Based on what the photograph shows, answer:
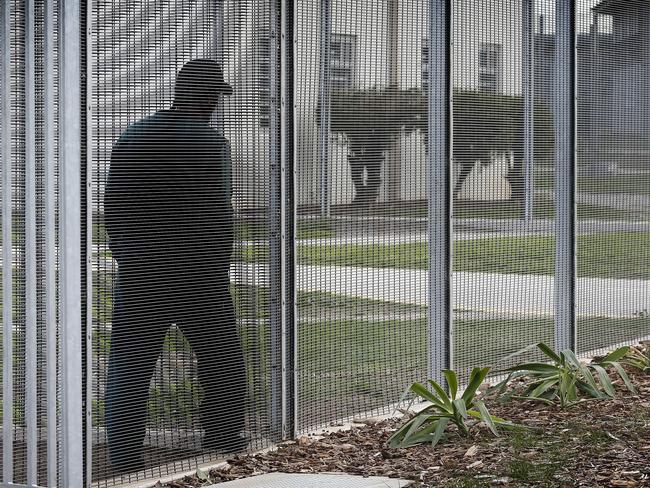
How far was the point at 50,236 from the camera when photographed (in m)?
5.44

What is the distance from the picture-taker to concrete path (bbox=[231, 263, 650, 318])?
6.82 meters

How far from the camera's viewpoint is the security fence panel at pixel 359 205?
6.78 metres

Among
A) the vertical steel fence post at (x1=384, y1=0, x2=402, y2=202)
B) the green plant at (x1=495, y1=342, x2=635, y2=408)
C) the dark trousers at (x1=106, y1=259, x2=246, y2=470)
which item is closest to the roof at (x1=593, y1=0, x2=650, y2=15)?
the vertical steel fence post at (x1=384, y1=0, x2=402, y2=202)

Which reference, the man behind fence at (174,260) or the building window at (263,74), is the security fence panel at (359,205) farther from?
the man behind fence at (174,260)

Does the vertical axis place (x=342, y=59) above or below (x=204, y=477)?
above

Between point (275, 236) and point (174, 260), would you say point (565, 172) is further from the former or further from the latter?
point (174, 260)

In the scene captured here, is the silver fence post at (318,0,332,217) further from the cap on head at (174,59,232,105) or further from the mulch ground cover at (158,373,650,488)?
the mulch ground cover at (158,373,650,488)

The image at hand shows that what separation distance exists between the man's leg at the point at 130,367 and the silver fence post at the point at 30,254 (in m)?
0.40

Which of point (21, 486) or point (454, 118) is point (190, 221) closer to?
point (21, 486)

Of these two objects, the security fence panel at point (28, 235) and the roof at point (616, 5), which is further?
the roof at point (616, 5)

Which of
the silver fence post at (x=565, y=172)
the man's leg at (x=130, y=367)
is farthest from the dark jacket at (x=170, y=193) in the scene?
the silver fence post at (x=565, y=172)

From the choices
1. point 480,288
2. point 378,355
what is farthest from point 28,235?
point 480,288

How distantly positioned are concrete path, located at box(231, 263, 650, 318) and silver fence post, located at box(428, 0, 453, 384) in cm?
11

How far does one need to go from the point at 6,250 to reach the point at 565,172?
4.81 metres
